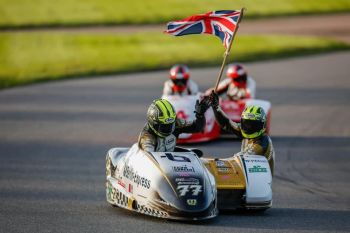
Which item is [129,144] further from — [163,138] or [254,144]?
[163,138]

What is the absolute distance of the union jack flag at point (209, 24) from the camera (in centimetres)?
1509

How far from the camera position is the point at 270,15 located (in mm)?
47281

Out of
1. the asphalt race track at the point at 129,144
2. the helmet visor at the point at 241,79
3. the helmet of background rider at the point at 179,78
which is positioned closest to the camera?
the asphalt race track at the point at 129,144

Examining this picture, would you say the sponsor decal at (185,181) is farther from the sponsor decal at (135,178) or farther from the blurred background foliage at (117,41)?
the blurred background foliage at (117,41)

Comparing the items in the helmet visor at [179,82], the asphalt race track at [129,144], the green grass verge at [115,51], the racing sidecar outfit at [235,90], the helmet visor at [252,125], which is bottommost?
the asphalt race track at [129,144]

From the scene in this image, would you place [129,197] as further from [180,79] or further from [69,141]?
[180,79]

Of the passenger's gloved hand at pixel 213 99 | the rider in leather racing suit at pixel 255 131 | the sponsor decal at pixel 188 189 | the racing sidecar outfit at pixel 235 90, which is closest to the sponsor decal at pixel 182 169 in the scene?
the sponsor decal at pixel 188 189

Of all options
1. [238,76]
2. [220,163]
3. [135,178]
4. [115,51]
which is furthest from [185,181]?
[115,51]

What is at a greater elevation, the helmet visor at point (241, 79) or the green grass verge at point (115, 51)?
the green grass verge at point (115, 51)

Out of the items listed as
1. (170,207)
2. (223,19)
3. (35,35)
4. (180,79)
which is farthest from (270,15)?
(170,207)

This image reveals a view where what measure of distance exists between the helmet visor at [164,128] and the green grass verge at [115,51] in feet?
56.0

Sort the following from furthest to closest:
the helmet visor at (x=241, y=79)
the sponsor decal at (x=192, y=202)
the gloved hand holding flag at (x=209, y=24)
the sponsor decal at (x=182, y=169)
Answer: the helmet visor at (x=241, y=79), the gloved hand holding flag at (x=209, y=24), the sponsor decal at (x=182, y=169), the sponsor decal at (x=192, y=202)

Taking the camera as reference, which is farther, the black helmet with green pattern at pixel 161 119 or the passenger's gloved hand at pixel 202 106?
the passenger's gloved hand at pixel 202 106

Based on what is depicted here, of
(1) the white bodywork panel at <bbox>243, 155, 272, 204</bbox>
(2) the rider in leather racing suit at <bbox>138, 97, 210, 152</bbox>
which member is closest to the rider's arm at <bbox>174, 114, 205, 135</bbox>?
(2) the rider in leather racing suit at <bbox>138, 97, 210, 152</bbox>
